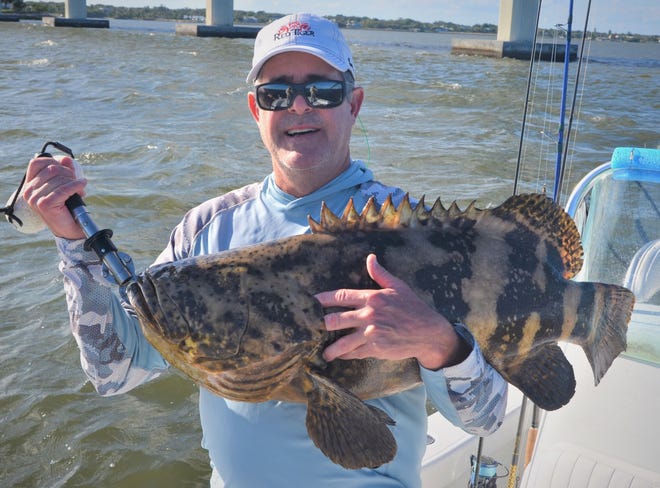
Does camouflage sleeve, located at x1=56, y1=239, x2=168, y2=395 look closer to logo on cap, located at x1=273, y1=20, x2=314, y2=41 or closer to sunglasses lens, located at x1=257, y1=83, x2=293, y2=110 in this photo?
sunglasses lens, located at x1=257, y1=83, x2=293, y2=110

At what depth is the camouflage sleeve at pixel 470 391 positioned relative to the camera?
2.36 metres

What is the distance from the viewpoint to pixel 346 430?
2256mm

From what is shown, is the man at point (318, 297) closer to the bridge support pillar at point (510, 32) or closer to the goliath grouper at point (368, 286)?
the goliath grouper at point (368, 286)

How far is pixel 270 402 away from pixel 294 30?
1464 millimetres

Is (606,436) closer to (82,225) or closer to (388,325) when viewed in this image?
(388,325)

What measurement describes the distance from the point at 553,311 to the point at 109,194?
9.54 metres

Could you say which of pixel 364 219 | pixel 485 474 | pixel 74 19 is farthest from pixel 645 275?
pixel 74 19

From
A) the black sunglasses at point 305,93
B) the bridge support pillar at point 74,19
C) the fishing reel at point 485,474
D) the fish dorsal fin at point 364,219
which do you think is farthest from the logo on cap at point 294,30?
the bridge support pillar at point 74,19

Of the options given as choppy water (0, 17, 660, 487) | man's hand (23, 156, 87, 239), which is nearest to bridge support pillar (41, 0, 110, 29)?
choppy water (0, 17, 660, 487)

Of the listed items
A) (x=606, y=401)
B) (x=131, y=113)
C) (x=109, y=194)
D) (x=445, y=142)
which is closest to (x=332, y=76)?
(x=606, y=401)

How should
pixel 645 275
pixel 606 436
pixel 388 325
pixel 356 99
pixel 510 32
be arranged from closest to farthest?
pixel 388 325 → pixel 356 99 → pixel 606 436 → pixel 645 275 → pixel 510 32

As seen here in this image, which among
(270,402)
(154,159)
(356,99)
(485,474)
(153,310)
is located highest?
(356,99)

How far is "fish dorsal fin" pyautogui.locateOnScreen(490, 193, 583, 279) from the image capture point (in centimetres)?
267

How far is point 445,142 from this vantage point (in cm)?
1722
